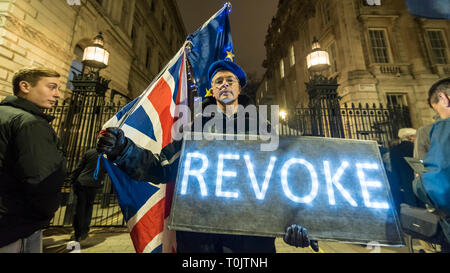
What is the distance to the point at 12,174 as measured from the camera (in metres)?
1.67

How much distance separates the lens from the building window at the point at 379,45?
13484mm

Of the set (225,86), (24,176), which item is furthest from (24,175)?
(225,86)

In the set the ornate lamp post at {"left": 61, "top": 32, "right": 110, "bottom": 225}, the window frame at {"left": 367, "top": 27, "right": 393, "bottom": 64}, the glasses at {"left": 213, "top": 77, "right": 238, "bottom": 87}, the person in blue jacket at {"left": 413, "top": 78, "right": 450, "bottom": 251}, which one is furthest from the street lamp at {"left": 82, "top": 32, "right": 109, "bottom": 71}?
the window frame at {"left": 367, "top": 27, "right": 393, "bottom": 64}

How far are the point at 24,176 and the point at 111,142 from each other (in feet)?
2.87

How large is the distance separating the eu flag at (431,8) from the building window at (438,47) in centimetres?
1701

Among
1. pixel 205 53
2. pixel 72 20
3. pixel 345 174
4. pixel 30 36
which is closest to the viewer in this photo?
pixel 345 174

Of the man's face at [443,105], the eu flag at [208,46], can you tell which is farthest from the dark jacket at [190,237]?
the man's face at [443,105]

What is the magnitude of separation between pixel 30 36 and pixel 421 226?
12.0 metres

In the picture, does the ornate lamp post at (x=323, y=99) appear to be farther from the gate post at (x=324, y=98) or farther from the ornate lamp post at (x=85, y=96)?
the ornate lamp post at (x=85, y=96)

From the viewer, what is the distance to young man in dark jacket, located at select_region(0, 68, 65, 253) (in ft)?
5.23

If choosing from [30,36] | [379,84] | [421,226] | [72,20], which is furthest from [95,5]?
[379,84]

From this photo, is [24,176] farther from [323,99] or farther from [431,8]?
[323,99]

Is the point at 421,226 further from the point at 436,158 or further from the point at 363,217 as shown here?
the point at 363,217

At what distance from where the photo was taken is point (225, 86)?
7.11 ft
